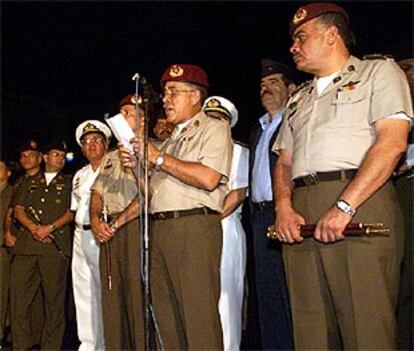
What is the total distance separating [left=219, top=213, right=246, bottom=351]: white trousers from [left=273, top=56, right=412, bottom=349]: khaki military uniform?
4.98ft

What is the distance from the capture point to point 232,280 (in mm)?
4301

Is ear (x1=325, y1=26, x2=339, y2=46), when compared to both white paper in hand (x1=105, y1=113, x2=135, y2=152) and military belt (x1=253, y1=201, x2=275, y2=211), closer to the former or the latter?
white paper in hand (x1=105, y1=113, x2=135, y2=152)

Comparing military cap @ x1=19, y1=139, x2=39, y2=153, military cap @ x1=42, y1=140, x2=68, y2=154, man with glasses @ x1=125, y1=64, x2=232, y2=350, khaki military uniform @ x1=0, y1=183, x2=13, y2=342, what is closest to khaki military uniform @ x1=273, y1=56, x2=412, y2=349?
man with glasses @ x1=125, y1=64, x2=232, y2=350

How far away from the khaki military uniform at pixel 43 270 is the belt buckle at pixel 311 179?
3.28m

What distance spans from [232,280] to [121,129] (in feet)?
5.25

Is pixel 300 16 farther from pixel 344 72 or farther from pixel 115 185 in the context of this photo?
pixel 115 185

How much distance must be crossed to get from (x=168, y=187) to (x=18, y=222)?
2705mm

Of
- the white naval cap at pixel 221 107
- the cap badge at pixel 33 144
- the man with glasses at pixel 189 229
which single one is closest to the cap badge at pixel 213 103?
the white naval cap at pixel 221 107

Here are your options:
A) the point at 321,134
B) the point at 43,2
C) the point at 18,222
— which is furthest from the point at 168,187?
the point at 43,2

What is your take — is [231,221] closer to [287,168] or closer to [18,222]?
[287,168]

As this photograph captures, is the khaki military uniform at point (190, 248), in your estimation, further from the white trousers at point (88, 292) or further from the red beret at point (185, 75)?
the white trousers at point (88, 292)

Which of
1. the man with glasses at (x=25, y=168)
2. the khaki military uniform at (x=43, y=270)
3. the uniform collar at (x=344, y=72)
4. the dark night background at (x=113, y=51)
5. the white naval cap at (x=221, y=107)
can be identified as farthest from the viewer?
the dark night background at (x=113, y=51)

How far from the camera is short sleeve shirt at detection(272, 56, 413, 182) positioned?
255 centimetres

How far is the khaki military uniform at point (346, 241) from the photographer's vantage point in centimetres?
250
